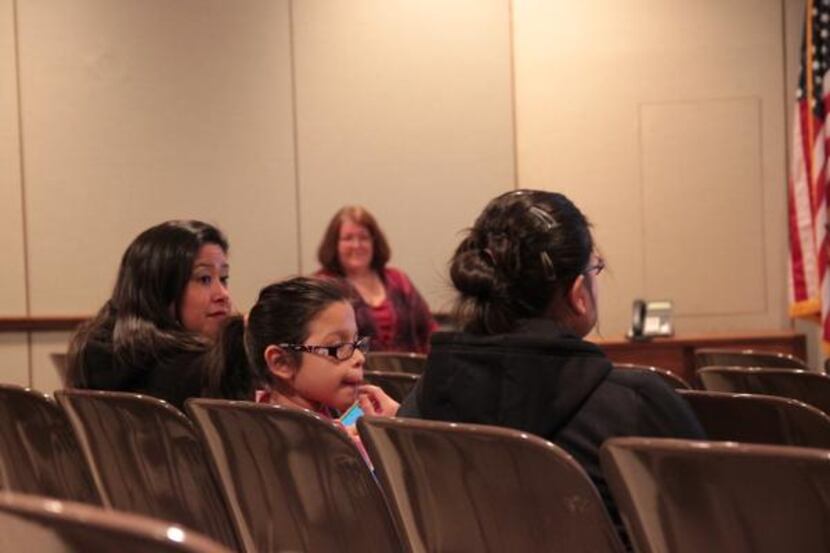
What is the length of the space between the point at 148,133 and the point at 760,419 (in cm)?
594

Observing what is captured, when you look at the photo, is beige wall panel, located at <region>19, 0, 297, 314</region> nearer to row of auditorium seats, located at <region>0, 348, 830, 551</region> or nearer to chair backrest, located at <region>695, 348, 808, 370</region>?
chair backrest, located at <region>695, 348, 808, 370</region>

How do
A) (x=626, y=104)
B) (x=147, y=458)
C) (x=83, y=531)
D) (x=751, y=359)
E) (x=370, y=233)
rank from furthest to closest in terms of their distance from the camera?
1. (x=626, y=104)
2. (x=370, y=233)
3. (x=751, y=359)
4. (x=147, y=458)
5. (x=83, y=531)

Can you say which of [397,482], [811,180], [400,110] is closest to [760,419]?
[397,482]

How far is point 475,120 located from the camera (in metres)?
8.34

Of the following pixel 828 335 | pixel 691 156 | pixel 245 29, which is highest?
pixel 245 29

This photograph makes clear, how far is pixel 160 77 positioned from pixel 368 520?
20.1 feet

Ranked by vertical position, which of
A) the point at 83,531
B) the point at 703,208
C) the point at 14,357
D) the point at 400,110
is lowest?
the point at 14,357

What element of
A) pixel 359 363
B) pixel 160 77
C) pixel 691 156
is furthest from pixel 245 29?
pixel 359 363

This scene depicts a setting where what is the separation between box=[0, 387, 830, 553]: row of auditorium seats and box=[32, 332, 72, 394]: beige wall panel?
4.88 meters

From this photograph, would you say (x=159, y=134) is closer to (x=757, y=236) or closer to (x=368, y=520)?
(x=757, y=236)

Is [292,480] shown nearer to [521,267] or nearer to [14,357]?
[521,267]

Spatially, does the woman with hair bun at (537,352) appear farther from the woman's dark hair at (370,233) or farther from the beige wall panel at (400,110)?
the beige wall panel at (400,110)

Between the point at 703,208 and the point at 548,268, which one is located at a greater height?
the point at 703,208

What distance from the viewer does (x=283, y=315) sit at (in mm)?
3230
